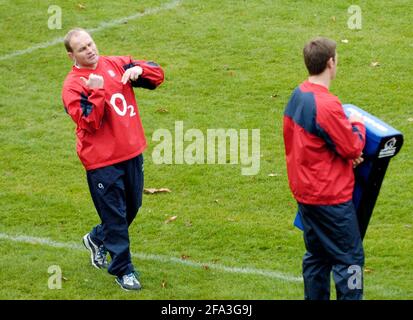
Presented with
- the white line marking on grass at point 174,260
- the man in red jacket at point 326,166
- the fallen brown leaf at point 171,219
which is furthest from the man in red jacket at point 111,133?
the man in red jacket at point 326,166

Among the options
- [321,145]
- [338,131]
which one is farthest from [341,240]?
[338,131]

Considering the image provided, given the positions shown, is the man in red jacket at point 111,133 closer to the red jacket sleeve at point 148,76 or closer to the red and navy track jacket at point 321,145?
the red jacket sleeve at point 148,76

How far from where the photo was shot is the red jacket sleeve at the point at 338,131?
6617 millimetres

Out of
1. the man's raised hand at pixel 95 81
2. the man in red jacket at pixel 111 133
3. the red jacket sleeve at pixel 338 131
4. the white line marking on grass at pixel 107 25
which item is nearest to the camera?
the red jacket sleeve at pixel 338 131

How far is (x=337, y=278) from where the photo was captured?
6.91m

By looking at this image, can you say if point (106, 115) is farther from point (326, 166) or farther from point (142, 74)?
point (326, 166)

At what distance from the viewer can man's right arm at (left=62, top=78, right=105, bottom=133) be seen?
7434 millimetres

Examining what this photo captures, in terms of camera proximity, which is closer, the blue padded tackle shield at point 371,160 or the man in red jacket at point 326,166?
the man in red jacket at point 326,166

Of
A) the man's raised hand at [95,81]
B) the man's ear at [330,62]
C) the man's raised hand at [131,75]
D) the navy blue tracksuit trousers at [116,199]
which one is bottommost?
the navy blue tracksuit trousers at [116,199]

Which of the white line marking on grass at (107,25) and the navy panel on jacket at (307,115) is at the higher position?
the navy panel on jacket at (307,115)

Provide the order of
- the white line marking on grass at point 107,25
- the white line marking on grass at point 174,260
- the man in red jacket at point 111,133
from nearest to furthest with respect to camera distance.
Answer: the man in red jacket at point 111,133 → the white line marking on grass at point 174,260 → the white line marking on grass at point 107,25

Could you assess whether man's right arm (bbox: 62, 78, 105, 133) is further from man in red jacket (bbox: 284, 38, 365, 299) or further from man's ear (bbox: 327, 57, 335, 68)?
man's ear (bbox: 327, 57, 335, 68)

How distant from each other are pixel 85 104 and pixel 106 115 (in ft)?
0.77
